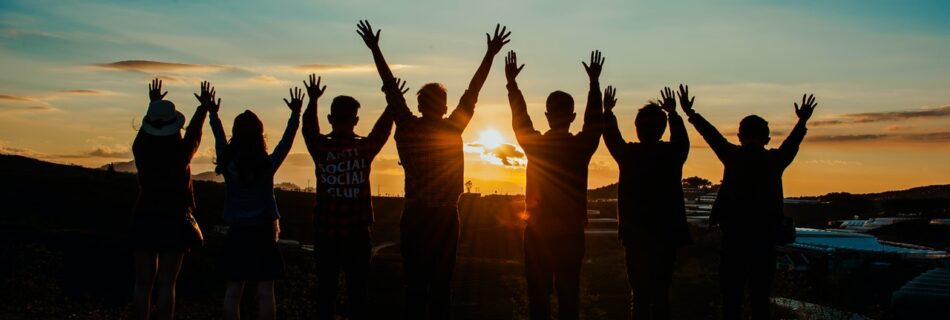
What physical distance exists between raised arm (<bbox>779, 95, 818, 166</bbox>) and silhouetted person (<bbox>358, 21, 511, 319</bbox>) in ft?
9.13

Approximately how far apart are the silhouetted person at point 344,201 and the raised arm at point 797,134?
345cm

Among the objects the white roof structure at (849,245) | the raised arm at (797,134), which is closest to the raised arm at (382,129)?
the raised arm at (797,134)

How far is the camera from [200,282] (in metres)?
20.5

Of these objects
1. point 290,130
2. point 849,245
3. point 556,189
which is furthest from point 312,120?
point 849,245

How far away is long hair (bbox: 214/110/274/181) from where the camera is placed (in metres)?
6.57

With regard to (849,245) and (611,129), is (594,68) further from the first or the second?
(849,245)

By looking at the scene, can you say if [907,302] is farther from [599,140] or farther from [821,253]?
[821,253]

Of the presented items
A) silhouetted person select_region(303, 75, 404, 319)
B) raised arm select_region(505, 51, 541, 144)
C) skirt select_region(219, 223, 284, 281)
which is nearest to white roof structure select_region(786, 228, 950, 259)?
raised arm select_region(505, 51, 541, 144)

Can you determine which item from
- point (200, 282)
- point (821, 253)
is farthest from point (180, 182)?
point (821, 253)

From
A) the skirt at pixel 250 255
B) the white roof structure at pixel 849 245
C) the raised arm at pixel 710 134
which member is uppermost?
the raised arm at pixel 710 134

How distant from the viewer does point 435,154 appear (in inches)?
254

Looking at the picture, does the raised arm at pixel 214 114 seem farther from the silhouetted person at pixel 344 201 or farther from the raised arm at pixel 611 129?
the raised arm at pixel 611 129

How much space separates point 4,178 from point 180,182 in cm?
5169

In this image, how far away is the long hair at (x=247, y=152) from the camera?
6.57 meters
